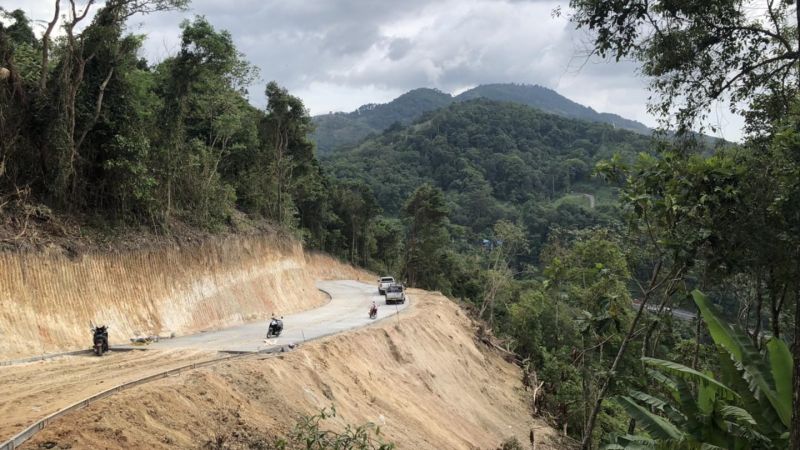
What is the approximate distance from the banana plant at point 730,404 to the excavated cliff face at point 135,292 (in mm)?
16683

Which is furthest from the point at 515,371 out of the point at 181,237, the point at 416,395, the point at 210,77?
the point at 210,77

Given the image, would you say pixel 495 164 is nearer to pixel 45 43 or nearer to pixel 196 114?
pixel 196 114

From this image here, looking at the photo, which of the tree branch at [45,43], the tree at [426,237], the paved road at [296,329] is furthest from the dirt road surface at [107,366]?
the tree at [426,237]

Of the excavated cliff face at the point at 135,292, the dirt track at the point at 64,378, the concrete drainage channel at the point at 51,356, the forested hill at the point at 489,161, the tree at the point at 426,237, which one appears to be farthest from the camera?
the forested hill at the point at 489,161

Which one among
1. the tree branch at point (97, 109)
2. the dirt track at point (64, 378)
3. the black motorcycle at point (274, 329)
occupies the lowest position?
the black motorcycle at point (274, 329)

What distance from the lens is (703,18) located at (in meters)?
10.1

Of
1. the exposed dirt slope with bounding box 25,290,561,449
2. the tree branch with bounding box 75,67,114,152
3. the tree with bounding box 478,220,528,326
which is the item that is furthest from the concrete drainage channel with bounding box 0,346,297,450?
the tree with bounding box 478,220,528,326

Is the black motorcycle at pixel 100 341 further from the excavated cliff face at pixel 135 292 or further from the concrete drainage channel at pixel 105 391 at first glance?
the excavated cliff face at pixel 135 292

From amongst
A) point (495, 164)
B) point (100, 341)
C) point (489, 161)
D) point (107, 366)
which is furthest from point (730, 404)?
point (489, 161)

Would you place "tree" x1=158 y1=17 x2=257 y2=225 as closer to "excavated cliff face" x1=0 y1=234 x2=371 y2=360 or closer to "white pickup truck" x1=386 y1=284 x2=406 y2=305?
"excavated cliff face" x1=0 y1=234 x2=371 y2=360

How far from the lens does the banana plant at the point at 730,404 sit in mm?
9281

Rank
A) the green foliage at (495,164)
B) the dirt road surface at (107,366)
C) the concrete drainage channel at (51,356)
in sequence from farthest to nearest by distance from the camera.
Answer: the green foliage at (495,164), the concrete drainage channel at (51,356), the dirt road surface at (107,366)

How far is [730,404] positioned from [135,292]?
2049 cm

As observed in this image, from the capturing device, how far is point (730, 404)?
10.2 meters
